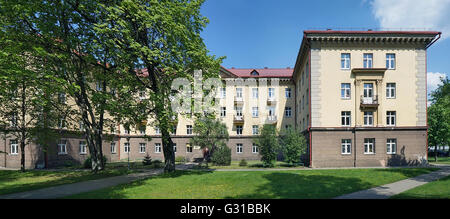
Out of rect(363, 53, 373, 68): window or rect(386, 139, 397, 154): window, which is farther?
rect(363, 53, 373, 68): window

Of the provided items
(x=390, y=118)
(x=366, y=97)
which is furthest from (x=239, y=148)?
(x=390, y=118)

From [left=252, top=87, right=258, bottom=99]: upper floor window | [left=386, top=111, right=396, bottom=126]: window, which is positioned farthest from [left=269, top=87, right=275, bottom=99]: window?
[left=386, top=111, right=396, bottom=126]: window

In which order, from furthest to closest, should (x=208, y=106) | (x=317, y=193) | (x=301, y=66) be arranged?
(x=301, y=66)
(x=208, y=106)
(x=317, y=193)

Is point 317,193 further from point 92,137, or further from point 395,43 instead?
point 395,43

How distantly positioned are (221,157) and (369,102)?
54.8 ft

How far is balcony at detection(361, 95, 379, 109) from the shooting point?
22500 millimetres

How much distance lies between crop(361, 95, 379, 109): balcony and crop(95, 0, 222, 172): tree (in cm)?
1623

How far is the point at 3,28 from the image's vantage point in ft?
40.5

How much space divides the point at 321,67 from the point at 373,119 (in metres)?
7.65

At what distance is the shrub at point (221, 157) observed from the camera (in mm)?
25333

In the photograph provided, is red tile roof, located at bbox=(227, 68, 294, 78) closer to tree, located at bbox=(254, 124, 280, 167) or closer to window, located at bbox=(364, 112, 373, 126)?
tree, located at bbox=(254, 124, 280, 167)

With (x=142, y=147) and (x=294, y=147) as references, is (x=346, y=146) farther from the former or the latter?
(x=142, y=147)

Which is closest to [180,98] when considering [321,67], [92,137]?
[92,137]

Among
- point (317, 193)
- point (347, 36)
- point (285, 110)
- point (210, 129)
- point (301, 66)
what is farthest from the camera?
point (285, 110)
